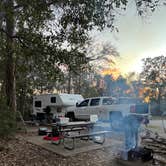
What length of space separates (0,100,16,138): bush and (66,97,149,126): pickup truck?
4.70 m

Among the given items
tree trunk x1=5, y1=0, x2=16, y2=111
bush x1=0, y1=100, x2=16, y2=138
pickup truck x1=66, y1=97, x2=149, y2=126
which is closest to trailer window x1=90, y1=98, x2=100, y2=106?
pickup truck x1=66, y1=97, x2=149, y2=126

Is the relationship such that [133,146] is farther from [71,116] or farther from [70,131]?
[71,116]

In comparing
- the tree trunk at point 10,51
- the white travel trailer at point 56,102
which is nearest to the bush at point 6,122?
the tree trunk at point 10,51

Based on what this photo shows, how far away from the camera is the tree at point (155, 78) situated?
3916cm

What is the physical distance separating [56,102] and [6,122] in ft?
29.2

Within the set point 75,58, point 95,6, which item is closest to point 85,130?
point 75,58

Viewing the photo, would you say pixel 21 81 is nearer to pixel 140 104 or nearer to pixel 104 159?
pixel 140 104

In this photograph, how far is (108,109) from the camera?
12.6 m

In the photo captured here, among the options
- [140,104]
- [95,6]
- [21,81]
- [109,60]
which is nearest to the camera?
[95,6]

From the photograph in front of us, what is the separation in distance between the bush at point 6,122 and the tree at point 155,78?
1318 inches

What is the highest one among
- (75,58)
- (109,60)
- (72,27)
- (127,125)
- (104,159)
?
(109,60)

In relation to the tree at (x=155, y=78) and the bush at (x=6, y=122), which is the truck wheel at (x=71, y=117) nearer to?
the bush at (x=6, y=122)

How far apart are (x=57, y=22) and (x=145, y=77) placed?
36390mm

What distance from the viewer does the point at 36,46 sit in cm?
623
